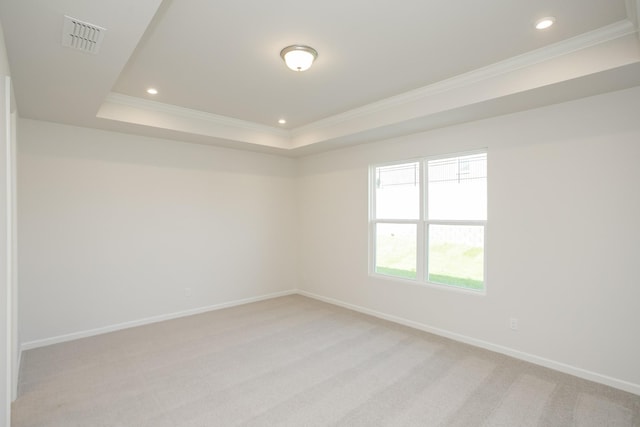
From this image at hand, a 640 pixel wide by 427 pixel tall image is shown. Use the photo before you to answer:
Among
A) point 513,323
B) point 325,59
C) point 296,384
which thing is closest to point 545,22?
point 325,59

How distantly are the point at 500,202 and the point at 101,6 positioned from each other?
370cm

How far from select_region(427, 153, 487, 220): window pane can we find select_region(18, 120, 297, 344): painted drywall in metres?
2.77

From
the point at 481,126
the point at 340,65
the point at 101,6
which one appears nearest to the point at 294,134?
the point at 340,65

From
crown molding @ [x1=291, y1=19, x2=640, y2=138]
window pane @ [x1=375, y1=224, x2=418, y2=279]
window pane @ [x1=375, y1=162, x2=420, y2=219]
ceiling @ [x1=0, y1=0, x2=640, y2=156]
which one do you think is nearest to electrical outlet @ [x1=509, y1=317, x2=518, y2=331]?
window pane @ [x1=375, y1=224, x2=418, y2=279]

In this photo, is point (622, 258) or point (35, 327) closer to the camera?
point (622, 258)

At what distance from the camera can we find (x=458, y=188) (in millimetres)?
3959

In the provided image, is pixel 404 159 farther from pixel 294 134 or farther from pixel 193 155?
pixel 193 155

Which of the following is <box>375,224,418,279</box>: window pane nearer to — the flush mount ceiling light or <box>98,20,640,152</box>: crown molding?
<box>98,20,640,152</box>: crown molding

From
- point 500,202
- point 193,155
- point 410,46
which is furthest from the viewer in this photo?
point 193,155

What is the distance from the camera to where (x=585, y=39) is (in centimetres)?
251

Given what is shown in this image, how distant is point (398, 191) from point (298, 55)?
2.50m

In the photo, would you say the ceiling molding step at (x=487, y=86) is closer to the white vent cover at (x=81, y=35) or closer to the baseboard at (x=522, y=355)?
the baseboard at (x=522, y=355)

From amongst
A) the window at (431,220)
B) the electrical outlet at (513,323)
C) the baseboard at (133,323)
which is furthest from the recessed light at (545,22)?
the baseboard at (133,323)

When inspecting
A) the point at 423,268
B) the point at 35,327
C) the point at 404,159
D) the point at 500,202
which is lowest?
the point at 35,327
